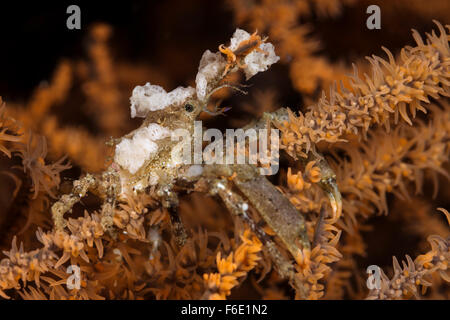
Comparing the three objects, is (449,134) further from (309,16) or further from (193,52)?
(193,52)

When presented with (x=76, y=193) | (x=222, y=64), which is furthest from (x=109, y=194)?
(x=222, y=64)

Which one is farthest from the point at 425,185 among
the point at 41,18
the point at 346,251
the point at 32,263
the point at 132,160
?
the point at 41,18

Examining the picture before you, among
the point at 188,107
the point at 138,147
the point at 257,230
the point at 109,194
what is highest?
the point at 188,107

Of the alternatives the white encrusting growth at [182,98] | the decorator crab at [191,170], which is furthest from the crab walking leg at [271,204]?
the white encrusting growth at [182,98]

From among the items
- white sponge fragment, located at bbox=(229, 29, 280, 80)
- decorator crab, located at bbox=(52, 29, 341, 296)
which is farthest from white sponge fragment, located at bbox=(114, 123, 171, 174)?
white sponge fragment, located at bbox=(229, 29, 280, 80)

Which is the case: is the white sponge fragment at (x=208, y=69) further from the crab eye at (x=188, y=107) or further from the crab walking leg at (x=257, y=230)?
the crab walking leg at (x=257, y=230)

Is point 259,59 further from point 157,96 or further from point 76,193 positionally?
point 76,193

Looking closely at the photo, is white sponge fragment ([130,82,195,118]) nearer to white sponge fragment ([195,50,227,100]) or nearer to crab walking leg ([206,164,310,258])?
white sponge fragment ([195,50,227,100])
